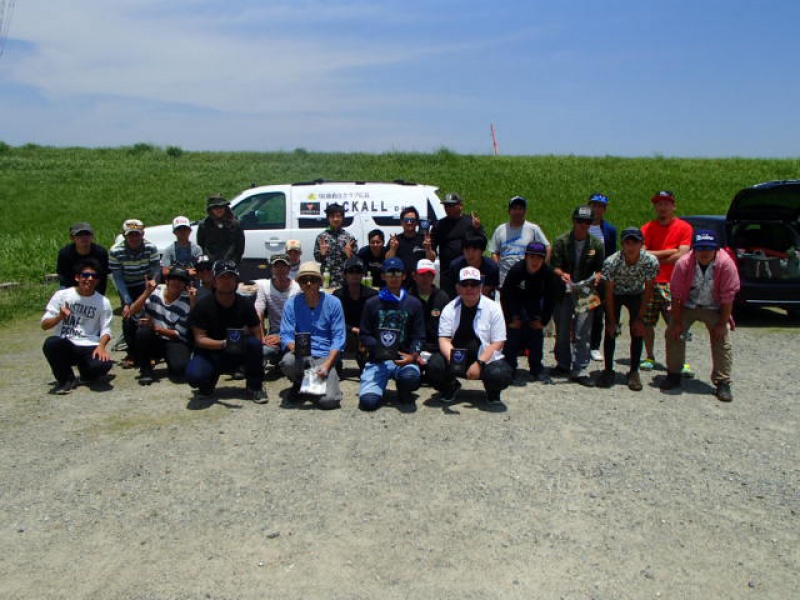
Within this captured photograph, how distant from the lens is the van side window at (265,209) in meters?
11.2

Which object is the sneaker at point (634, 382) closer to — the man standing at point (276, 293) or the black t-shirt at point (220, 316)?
the man standing at point (276, 293)

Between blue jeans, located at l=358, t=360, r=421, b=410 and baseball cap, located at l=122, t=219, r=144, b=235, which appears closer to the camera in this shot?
blue jeans, located at l=358, t=360, r=421, b=410

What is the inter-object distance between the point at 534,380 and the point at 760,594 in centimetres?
395

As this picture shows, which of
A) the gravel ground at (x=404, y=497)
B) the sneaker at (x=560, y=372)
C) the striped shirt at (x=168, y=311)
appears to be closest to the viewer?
the gravel ground at (x=404, y=497)

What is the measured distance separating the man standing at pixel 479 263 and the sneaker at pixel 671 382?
2.00 m

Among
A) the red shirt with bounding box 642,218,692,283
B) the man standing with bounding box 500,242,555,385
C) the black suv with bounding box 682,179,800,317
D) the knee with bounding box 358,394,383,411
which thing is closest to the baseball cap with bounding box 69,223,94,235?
the knee with bounding box 358,394,383,411

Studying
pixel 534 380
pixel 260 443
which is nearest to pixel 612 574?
pixel 260 443

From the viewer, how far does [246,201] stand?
11.2 metres

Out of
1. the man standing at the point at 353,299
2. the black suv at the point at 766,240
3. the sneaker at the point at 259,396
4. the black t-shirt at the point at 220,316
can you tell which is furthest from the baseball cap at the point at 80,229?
the black suv at the point at 766,240

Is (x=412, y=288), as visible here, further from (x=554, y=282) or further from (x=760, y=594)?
(x=760, y=594)

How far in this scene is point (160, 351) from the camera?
7.41 meters

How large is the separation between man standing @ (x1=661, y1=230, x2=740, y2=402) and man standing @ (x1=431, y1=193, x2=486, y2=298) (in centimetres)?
244

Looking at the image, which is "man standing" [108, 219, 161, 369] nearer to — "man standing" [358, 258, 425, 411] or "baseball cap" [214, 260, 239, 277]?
"baseball cap" [214, 260, 239, 277]

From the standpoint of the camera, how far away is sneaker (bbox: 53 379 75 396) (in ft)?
22.4
